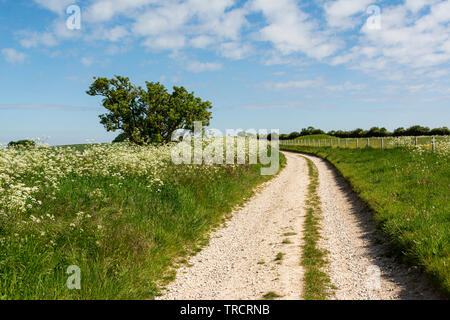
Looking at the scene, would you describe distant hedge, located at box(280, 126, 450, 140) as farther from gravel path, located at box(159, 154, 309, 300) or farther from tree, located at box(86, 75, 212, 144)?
gravel path, located at box(159, 154, 309, 300)

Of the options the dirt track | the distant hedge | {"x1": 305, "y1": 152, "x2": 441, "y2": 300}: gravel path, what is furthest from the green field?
the distant hedge

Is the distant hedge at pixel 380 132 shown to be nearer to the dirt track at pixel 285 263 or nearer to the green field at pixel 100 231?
the dirt track at pixel 285 263

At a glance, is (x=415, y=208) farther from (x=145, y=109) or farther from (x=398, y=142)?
(x=145, y=109)

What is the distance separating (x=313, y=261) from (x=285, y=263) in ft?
2.19

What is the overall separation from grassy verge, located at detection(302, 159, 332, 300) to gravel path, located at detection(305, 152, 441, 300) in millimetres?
190

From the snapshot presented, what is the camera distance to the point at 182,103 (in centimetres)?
3412

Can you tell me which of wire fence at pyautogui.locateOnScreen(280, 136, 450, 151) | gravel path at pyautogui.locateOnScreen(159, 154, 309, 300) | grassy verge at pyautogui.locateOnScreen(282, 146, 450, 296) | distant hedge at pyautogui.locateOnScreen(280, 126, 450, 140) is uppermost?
distant hedge at pyautogui.locateOnScreen(280, 126, 450, 140)

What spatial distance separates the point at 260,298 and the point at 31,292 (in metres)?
3.81

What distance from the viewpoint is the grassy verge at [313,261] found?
5492mm

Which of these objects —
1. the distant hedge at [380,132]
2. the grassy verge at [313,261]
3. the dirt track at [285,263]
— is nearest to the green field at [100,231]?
the dirt track at [285,263]

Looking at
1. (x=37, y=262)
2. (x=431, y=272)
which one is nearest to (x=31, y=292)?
(x=37, y=262)

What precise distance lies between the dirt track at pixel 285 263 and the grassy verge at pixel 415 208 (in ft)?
1.18

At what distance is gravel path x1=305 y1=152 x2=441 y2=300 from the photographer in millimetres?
5434
